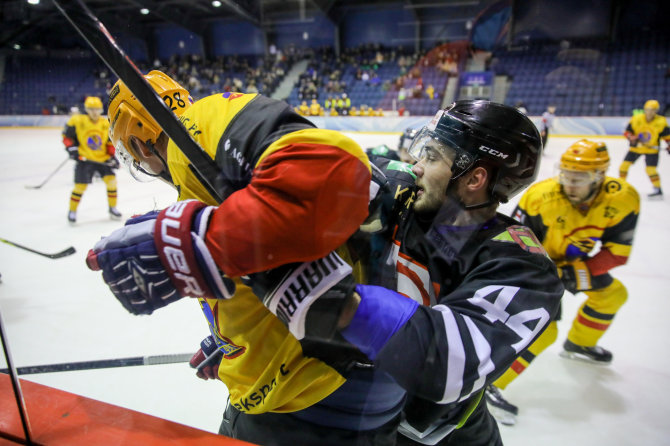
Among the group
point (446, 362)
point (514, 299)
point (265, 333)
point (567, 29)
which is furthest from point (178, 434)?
point (567, 29)

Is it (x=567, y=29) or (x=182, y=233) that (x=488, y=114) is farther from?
(x=567, y=29)

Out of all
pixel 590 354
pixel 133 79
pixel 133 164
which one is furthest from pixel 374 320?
pixel 590 354

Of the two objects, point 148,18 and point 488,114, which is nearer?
point 148,18

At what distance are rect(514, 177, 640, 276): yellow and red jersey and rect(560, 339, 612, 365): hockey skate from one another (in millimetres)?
474

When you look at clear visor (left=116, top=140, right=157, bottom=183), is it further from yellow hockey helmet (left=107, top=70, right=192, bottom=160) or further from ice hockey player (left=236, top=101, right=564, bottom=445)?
ice hockey player (left=236, top=101, right=564, bottom=445)

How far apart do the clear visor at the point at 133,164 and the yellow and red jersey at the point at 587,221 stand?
195 cm

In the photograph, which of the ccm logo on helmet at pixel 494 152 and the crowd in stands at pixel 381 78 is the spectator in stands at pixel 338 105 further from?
the ccm logo on helmet at pixel 494 152

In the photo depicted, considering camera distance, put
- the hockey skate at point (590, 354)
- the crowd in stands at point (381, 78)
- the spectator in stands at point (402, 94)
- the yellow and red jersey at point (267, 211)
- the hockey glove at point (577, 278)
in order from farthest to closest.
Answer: the spectator in stands at point (402, 94), the crowd in stands at point (381, 78), the hockey skate at point (590, 354), the hockey glove at point (577, 278), the yellow and red jersey at point (267, 211)

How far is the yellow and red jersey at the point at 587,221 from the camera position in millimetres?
2035

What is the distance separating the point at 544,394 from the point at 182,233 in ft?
7.08

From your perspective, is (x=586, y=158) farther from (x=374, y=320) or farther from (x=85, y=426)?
(x=85, y=426)

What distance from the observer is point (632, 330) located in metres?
2.38

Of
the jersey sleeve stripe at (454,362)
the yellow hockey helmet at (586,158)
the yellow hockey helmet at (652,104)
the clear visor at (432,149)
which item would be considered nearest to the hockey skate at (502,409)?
the yellow hockey helmet at (586,158)

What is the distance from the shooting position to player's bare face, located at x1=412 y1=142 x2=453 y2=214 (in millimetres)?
836
